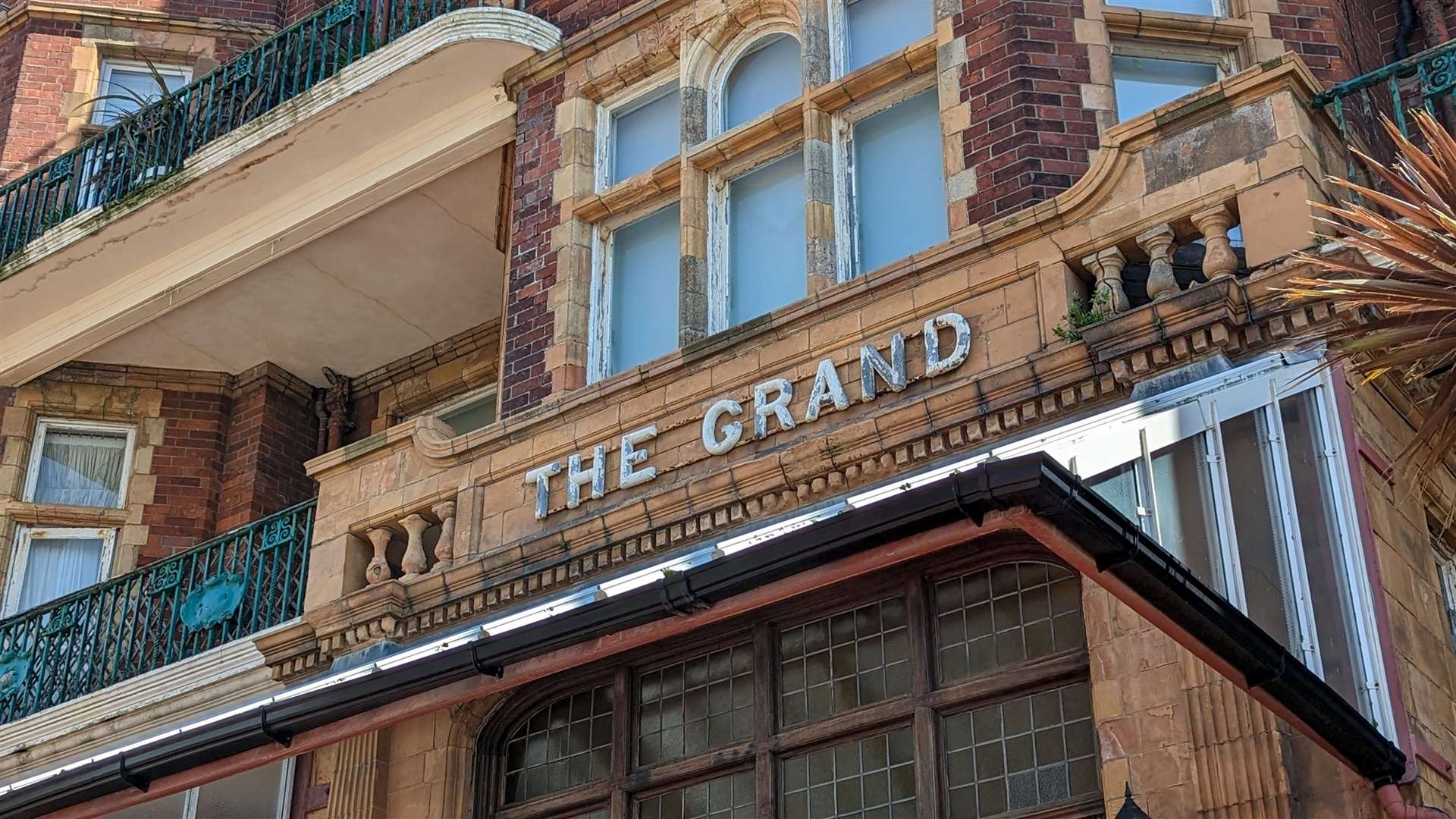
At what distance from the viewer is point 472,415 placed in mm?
17547

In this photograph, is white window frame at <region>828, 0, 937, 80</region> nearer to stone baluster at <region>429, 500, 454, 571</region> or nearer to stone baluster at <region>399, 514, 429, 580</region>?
stone baluster at <region>429, 500, 454, 571</region>

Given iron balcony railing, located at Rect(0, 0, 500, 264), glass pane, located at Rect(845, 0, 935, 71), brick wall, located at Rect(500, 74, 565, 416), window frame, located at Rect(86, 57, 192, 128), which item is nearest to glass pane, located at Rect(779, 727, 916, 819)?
brick wall, located at Rect(500, 74, 565, 416)

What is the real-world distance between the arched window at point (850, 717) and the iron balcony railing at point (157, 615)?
124 inches

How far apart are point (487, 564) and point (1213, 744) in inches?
192

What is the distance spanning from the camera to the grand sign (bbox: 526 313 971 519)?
11.1m

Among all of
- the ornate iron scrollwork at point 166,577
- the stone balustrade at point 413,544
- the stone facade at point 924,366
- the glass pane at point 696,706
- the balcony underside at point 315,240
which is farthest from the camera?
the balcony underside at point 315,240

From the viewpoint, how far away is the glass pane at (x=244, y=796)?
1355 centimetres

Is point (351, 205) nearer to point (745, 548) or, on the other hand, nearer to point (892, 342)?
point (892, 342)

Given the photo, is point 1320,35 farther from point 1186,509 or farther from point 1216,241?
point 1186,509

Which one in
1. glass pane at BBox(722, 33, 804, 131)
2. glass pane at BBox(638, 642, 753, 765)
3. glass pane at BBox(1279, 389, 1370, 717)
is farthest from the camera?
glass pane at BBox(722, 33, 804, 131)

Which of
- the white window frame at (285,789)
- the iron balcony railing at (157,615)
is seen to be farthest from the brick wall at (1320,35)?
the white window frame at (285,789)

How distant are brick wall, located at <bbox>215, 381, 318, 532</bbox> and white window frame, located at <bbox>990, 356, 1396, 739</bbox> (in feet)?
33.5

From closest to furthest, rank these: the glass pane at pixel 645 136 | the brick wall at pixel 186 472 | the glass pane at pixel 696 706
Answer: the glass pane at pixel 696 706 < the glass pane at pixel 645 136 < the brick wall at pixel 186 472

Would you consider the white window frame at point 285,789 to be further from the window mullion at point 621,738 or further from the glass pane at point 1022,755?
the glass pane at point 1022,755
